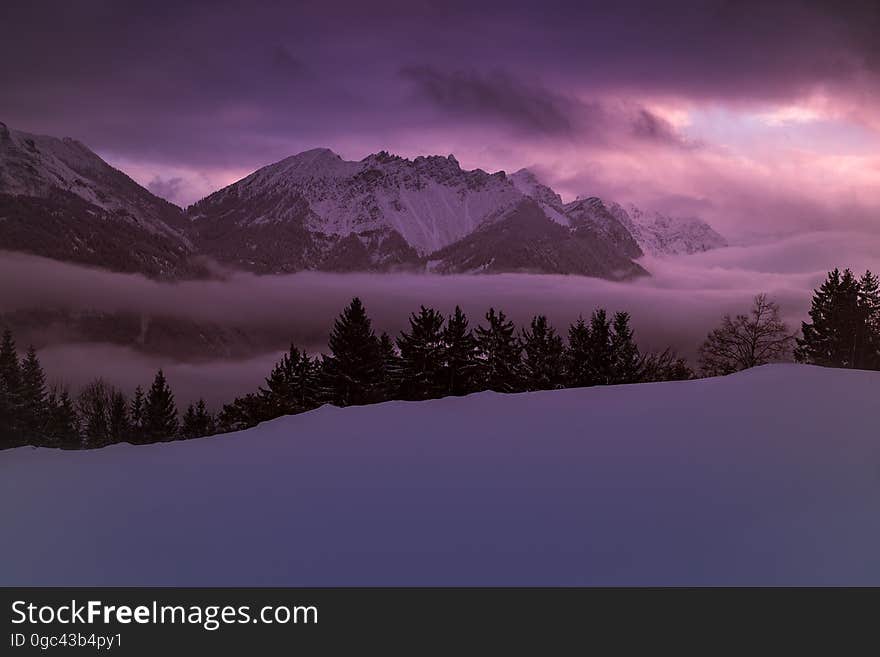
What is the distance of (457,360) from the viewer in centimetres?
4825

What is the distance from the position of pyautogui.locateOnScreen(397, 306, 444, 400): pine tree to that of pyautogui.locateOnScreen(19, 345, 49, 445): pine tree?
4879 cm

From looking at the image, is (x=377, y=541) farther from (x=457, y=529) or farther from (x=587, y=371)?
(x=587, y=371)

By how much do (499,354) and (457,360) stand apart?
582 centimetres

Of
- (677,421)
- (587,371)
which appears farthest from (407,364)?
(677,421)

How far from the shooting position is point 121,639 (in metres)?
5.76

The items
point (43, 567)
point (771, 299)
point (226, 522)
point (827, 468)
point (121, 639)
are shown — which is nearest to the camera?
point (121, 639)

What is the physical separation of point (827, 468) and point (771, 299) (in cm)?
4436

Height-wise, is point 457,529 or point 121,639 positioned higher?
point 457,529

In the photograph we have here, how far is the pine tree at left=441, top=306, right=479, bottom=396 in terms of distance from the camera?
48000 mm

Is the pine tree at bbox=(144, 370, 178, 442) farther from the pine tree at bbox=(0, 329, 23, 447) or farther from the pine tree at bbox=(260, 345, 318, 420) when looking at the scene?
the pine tree at bbox=(260, 345, 318, 420)

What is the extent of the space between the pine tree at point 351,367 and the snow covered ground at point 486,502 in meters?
33.0

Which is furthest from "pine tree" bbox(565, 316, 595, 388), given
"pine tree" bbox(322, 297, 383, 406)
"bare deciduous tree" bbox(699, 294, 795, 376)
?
"pine tree" bbox(322, 297, 383, 406)

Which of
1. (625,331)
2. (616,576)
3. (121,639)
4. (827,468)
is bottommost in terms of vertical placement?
(121,639)

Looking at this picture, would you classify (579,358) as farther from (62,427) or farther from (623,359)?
(62,427)
